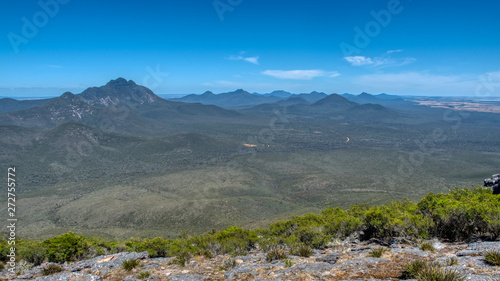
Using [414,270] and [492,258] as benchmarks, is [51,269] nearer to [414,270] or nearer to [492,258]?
[414,270]

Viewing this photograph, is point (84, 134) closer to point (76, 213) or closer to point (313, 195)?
point (76, 213)

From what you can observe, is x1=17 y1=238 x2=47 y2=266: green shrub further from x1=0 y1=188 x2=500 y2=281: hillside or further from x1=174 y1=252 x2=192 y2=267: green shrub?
x1=174 y1=252 x2=192 y2=267: green shrub

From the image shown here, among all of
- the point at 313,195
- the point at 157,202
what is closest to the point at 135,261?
the point at 157,202

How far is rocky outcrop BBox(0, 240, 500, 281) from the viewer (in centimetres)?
613

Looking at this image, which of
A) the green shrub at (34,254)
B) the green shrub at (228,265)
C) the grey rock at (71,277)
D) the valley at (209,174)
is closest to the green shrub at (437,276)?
the green shrub at (228,265)

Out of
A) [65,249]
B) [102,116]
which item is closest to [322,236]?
[65,249]

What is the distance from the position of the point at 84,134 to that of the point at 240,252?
76.4m

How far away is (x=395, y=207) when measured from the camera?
12.9 meters

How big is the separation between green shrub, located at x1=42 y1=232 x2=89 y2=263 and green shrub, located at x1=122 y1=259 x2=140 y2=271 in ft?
10.9

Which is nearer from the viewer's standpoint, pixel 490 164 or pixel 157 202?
pixel 157 202

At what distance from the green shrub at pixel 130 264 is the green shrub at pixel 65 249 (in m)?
3.32

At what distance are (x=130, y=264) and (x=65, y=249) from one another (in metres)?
3.92

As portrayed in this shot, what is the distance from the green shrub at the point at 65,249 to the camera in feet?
33.0

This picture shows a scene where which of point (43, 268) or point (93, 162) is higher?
point (43, 268)
